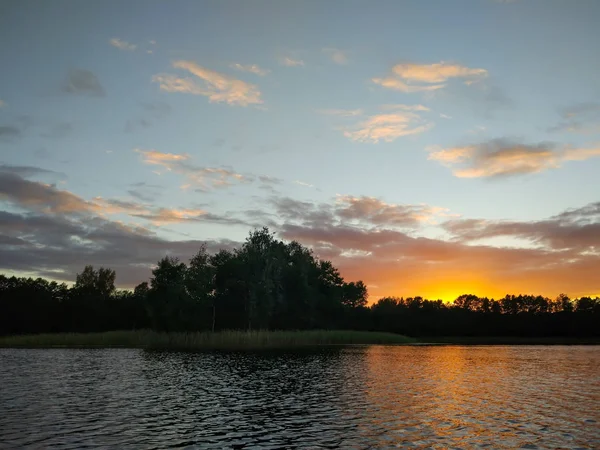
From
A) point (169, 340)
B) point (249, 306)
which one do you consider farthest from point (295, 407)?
point (249, 306)

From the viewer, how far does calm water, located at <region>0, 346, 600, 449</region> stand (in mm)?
17938

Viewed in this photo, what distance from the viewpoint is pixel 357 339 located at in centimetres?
9525

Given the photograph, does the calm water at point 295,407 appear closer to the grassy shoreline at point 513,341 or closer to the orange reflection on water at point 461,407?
the orange reflection on water at point 461,407

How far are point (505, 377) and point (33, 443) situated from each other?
33.9 metres

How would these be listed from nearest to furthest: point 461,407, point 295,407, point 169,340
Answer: point 295,407
point 461,407
point 169,340

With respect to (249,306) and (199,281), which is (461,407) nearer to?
(199,281)

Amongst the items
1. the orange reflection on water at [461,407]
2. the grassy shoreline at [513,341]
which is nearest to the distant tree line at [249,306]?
the grassy shoreline at [513,341]

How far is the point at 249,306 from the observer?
113 m

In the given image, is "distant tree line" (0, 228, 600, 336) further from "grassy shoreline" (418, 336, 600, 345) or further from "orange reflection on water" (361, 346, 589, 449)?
"orange reflection on water" (361, 346, 589, 449)

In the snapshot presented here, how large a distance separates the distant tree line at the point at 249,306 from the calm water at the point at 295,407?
52.2 meters

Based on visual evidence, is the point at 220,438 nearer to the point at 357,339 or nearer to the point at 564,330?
the point at 357,339

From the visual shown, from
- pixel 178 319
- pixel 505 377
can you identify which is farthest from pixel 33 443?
pixel 178 319

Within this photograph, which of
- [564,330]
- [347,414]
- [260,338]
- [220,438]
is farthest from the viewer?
[564,330]

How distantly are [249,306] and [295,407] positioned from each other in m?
89.7
